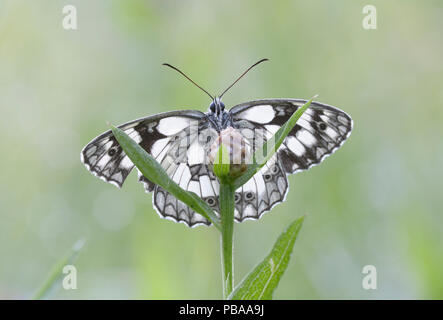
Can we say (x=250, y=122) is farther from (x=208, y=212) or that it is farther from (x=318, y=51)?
(x=318, y=51)

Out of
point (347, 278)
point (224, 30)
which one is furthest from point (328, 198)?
point (224, 30)

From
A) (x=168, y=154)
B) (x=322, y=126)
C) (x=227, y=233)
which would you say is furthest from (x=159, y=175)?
(x=322, y=126)

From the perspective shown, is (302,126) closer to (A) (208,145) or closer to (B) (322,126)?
(B) (322,126)

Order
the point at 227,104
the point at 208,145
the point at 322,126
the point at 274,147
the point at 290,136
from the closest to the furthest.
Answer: the point at 274,147
the point at 208,145
the point at 322,126
the point at 290,136
the point at 227,104

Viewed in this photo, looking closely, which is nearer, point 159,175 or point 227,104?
point 159,175

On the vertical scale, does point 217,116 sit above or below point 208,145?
above

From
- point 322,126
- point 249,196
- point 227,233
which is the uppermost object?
point 322,126

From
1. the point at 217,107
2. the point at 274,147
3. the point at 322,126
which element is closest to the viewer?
the point at 274,147
